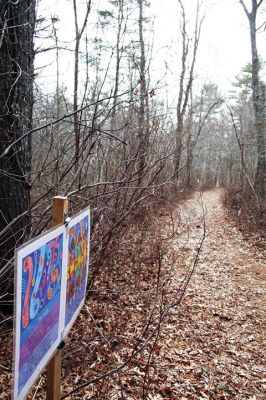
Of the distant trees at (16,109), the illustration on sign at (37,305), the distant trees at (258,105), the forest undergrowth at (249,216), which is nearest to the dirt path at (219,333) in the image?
the forest undergrowth at (249,216)

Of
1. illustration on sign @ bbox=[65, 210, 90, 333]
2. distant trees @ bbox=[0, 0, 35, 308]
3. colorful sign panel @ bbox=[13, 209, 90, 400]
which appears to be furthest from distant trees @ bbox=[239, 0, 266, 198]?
colorful sign panel @ bbox=[13, 209, 90, 400]

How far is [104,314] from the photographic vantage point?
14.8 ft

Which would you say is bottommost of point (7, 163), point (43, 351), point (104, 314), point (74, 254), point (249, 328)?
point (249, 328)

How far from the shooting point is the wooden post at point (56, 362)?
76.2 inches

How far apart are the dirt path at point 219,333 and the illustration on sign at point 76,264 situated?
68.8 inches

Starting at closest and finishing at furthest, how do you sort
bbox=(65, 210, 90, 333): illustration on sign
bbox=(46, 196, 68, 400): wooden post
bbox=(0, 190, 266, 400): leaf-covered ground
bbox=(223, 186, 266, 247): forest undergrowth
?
bbox=(46, 196, 68, 400): wooden post
bbox=(65, 210, 90, 333): illustration on sign
bbox=(0, 190, 266, 400): leaf-covered ground
bbox=(223, 186, 266, 247): forest undergrowth

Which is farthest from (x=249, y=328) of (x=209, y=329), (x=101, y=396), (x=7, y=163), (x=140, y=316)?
(x=7, y=163)

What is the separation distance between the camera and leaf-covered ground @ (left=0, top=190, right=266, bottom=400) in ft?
10.8

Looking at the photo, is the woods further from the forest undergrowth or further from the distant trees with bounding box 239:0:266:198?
the distant trees with bounding box 239:0:266:198

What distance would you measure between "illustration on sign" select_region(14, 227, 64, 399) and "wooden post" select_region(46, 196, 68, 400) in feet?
0.35

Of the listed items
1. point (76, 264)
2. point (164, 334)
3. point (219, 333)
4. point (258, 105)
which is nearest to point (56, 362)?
point (76, 264)

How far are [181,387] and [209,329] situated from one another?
1.41 metres

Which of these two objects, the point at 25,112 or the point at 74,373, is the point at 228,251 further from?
the point at 25,112

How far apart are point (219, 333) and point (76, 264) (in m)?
3.24
